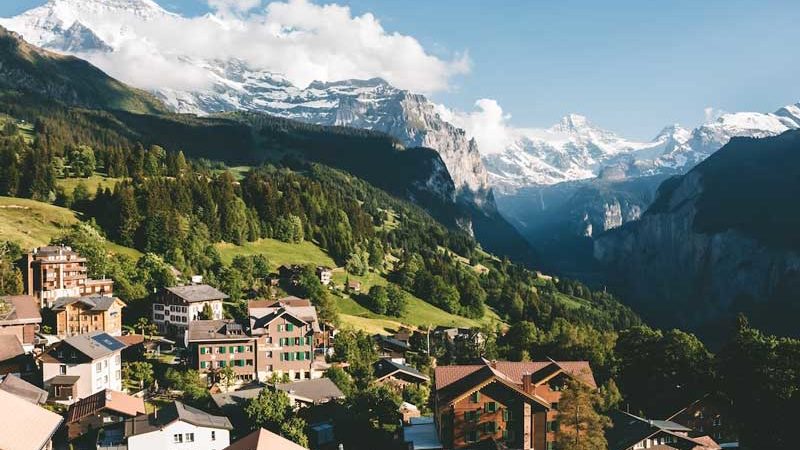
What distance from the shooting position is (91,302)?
294 feet

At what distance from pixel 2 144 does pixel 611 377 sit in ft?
446

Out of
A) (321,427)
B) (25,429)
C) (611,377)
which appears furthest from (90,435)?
(611,377)

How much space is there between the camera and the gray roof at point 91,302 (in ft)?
293

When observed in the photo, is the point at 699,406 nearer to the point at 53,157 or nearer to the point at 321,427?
the point at 321,427

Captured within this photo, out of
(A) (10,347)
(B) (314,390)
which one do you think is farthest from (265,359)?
(A) (10,347)

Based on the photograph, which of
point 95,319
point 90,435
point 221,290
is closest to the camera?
point 90,435

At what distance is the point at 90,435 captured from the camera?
2480 inches

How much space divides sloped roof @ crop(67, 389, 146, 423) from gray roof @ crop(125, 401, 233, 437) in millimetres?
2279

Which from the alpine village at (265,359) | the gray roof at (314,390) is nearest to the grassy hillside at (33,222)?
the alpine village at (265,359)

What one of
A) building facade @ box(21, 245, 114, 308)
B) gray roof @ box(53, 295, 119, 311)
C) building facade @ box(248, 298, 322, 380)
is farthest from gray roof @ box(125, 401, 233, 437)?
building facade @ box(21, 245, 114, 308)

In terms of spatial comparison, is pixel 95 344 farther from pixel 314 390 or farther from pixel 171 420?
pixel 314 390

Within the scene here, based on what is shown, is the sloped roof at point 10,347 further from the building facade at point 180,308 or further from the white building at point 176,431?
the building facade at point 180,308

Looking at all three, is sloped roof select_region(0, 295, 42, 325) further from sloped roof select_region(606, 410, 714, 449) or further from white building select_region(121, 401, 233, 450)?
sloped roof select_region(606, 410, 714, 449)

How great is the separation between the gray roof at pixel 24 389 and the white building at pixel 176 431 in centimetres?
1061
